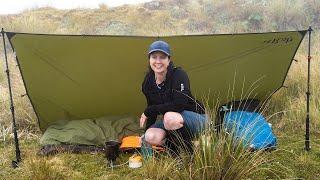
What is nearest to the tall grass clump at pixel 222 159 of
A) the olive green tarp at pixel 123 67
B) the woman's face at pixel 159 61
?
the woman's face at pixel 159 61

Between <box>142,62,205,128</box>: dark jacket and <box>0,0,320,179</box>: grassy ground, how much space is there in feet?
1.30

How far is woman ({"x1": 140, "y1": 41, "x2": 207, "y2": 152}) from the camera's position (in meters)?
2.98

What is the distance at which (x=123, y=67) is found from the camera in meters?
4.06

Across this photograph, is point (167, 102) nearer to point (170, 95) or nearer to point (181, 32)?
point (170, 95)

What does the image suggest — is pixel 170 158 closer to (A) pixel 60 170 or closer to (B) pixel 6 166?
(A) pixel 60 170

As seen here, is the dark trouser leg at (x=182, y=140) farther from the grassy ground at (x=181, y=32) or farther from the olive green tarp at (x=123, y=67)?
the olive green tarp at (x=123, y=67)

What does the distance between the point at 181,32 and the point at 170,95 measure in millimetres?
4987

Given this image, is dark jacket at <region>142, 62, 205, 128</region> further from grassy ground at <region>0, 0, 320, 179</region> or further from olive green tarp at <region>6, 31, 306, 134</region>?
olive green tarp at <region>6, 31, 306, 134</region>

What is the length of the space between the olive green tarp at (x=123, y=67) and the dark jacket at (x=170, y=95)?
604 mm

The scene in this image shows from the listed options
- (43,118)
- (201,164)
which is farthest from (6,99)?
(201,164)

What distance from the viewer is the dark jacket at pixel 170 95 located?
306 cm

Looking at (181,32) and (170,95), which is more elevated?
(181,32)

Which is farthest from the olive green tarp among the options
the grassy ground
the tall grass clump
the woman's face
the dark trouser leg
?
the tall grass clump

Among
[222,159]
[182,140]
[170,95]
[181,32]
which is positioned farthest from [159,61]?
[181,32]
